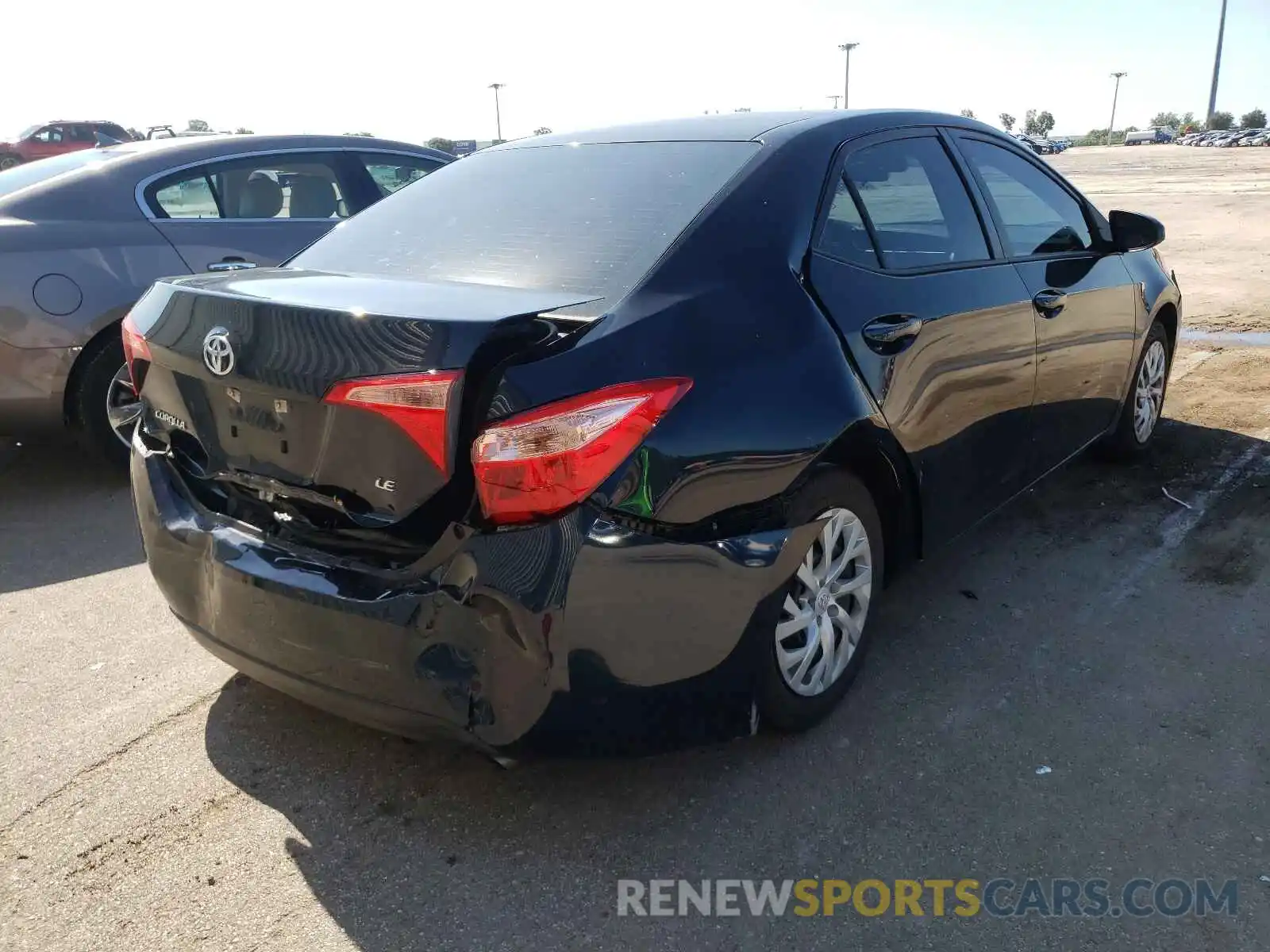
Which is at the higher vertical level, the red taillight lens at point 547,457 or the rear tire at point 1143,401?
the red taillight lens at point 547,457

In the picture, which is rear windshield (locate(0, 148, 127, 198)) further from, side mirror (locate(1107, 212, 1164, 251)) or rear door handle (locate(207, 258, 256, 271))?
side mirror (locate(1107, 212, 1164, 251))

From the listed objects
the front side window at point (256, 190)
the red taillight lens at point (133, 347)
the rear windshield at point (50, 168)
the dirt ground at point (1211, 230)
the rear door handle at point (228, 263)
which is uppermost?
the rear windshield at point (50, 168)

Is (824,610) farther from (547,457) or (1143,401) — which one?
(1143,401)

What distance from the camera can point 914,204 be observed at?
3.33 m

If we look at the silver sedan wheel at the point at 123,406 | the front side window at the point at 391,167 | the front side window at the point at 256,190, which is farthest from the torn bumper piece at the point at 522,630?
the front side window at the point at 391,167

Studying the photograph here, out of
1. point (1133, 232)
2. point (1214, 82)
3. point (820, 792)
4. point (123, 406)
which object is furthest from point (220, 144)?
point (1214, 82)

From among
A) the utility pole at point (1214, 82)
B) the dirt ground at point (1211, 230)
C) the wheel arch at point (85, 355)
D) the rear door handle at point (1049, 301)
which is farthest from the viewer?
the utility pole at point (1214, 82)

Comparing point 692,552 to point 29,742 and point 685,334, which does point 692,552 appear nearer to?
point 685,334

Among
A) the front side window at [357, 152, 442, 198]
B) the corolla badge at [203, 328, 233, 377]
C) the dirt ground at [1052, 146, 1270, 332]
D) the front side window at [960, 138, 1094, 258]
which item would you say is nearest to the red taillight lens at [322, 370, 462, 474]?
the corolla badge at [203, 328, 233, 377]

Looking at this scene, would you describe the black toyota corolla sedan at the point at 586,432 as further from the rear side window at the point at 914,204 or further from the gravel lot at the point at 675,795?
the gravel lot at the point at 675,795

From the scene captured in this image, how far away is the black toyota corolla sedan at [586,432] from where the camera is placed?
2.12 m

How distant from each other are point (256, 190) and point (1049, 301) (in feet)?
13.4

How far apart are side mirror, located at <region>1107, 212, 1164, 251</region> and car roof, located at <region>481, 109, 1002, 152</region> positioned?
46.5 inches

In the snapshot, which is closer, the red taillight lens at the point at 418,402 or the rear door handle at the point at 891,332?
the red taillight lens at the point at 418,402
